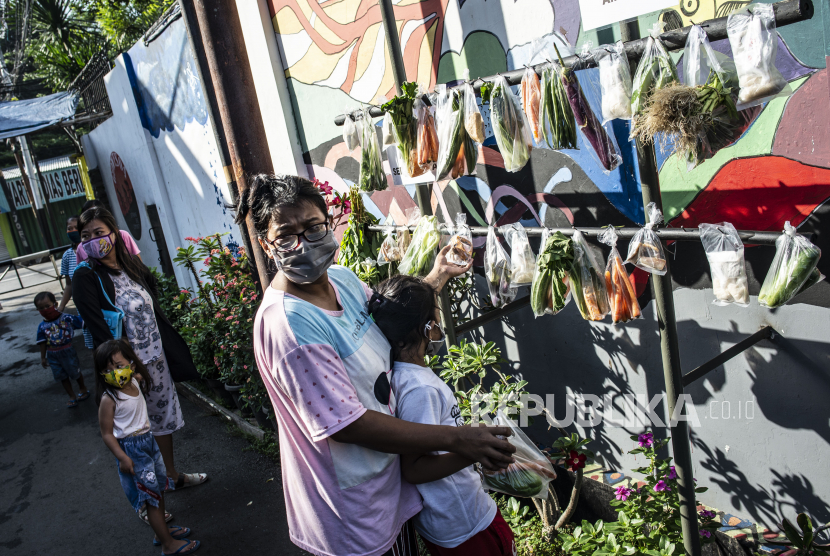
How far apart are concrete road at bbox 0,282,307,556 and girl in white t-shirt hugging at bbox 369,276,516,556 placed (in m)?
2.03

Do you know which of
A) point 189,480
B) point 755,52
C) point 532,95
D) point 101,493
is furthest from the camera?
point 101,493

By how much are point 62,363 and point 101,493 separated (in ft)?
7.85

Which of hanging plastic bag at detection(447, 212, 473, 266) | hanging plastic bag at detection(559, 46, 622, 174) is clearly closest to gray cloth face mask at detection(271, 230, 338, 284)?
hanging plastic bag at detection(447, 212, 473, 266)

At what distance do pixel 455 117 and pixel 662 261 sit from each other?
3.27 ft

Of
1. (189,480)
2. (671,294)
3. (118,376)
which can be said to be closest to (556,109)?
(671,294)

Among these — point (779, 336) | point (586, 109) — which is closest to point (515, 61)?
point (586, 109)

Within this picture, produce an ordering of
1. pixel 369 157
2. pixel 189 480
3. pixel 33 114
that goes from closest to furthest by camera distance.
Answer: pixel 369 157 < pixel 189 480 < pixel 33 114

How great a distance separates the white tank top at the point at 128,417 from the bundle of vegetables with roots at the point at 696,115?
127 inches

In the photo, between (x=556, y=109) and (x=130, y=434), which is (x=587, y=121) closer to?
(x=556, y=109)

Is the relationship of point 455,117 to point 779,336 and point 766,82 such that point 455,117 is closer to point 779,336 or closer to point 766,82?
point 766,82

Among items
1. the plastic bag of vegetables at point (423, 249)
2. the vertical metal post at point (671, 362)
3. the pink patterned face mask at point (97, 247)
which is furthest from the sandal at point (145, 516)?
the vertical metal post at point (671, 362)

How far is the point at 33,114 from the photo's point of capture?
9711 mm

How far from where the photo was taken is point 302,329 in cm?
156

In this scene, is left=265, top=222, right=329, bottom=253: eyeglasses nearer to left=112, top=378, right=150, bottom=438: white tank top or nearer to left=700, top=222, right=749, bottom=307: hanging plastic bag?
left=700, top=222, right=749, bottom=307: hanging plastic bag
